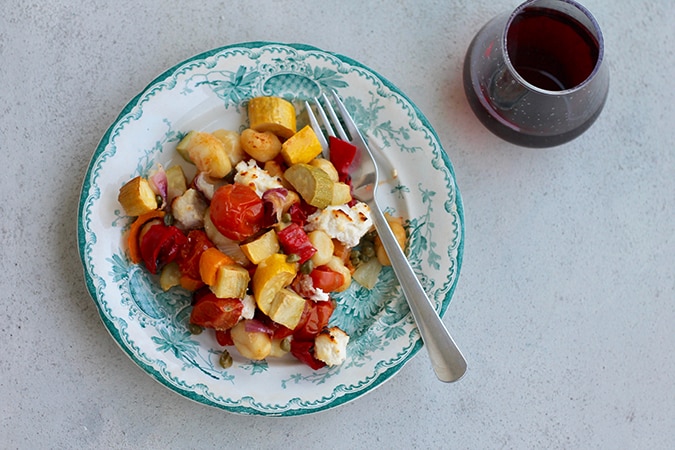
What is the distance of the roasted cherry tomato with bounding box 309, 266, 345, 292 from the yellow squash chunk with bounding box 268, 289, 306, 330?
6cm

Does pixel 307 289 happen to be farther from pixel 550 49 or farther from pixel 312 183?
pixel 550 49

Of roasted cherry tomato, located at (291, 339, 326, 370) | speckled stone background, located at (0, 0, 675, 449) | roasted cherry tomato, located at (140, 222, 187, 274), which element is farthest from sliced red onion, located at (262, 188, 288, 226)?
speckled stone background, located at (0, 0, 675, 449)

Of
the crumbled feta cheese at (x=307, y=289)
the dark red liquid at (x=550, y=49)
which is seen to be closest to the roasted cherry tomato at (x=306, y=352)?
the crumbled feta cheese at (x=307, y=289)

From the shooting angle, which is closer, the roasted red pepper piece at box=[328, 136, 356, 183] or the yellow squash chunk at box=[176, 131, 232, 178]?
the yellow squash chunk at box=[176, 131, 232, 178]

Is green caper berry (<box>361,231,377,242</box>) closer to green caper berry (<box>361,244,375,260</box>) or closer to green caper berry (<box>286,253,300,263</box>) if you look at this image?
green caper berry (<box>361,244,375,260</box>)

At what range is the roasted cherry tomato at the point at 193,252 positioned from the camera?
174 centimetres

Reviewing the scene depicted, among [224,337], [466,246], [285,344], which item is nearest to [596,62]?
[466,246]

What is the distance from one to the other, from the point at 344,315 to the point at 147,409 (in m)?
0.57

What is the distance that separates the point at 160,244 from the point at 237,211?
0.71ft

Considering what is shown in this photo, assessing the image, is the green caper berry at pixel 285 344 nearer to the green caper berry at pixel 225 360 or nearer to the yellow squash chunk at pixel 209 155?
the green caper berry at pixel 225 360

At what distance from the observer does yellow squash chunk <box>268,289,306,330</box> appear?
1720 millimetres

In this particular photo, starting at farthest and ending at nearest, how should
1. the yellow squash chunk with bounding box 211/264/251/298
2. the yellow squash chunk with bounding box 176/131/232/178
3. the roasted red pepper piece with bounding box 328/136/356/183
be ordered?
the roasted red pepper piece with bounding box 328/136/356/183 < the yellow squash chunk with bounding box 176/131/232/178 < the yellow squash chunk with bounding box 211/264/251/298

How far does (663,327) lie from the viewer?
83.6 inches

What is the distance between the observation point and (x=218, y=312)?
171 cm
